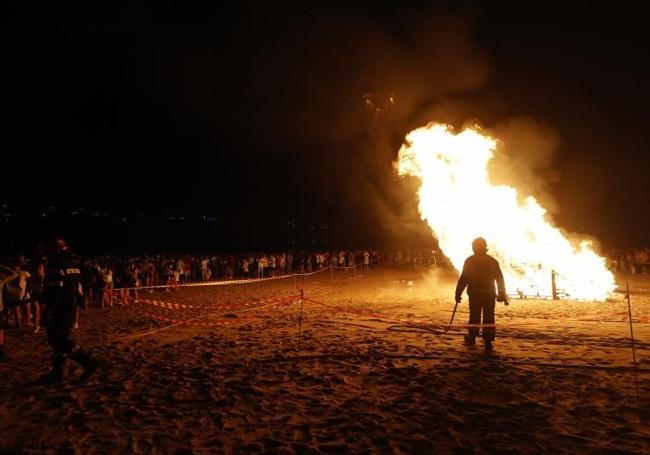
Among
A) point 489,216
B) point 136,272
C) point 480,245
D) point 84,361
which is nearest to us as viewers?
point 84,361

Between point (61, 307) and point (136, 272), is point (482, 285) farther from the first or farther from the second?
point (136, 272)

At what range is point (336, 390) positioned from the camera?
6.09 m

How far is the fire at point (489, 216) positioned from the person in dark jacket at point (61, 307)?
518 inches

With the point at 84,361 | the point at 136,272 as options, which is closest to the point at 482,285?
the point at 84,361

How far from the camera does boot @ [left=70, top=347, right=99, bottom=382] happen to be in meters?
6.35

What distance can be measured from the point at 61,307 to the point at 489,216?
14319 millimetres

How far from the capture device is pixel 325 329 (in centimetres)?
1028

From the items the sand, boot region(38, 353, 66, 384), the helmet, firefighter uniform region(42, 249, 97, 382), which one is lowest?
the sand

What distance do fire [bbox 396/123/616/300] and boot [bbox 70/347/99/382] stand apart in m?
13.3

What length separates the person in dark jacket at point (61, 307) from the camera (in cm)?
629

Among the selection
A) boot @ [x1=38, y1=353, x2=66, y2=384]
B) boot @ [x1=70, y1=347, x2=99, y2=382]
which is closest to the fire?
boot @ [x1=70, y1=347, x2=99, y2=382]

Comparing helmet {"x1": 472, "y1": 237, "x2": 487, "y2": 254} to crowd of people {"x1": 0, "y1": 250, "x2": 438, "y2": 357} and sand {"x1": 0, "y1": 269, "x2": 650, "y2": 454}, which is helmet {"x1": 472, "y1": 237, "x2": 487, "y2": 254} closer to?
sand {"x1": 0, "y1": 269, "x2": 650, "y2": 454}

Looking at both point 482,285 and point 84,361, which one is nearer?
point 84,361

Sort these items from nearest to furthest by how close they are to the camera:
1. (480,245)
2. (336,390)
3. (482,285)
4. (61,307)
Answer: (336,390)
(61,307)
(482,285)
(480,245)
